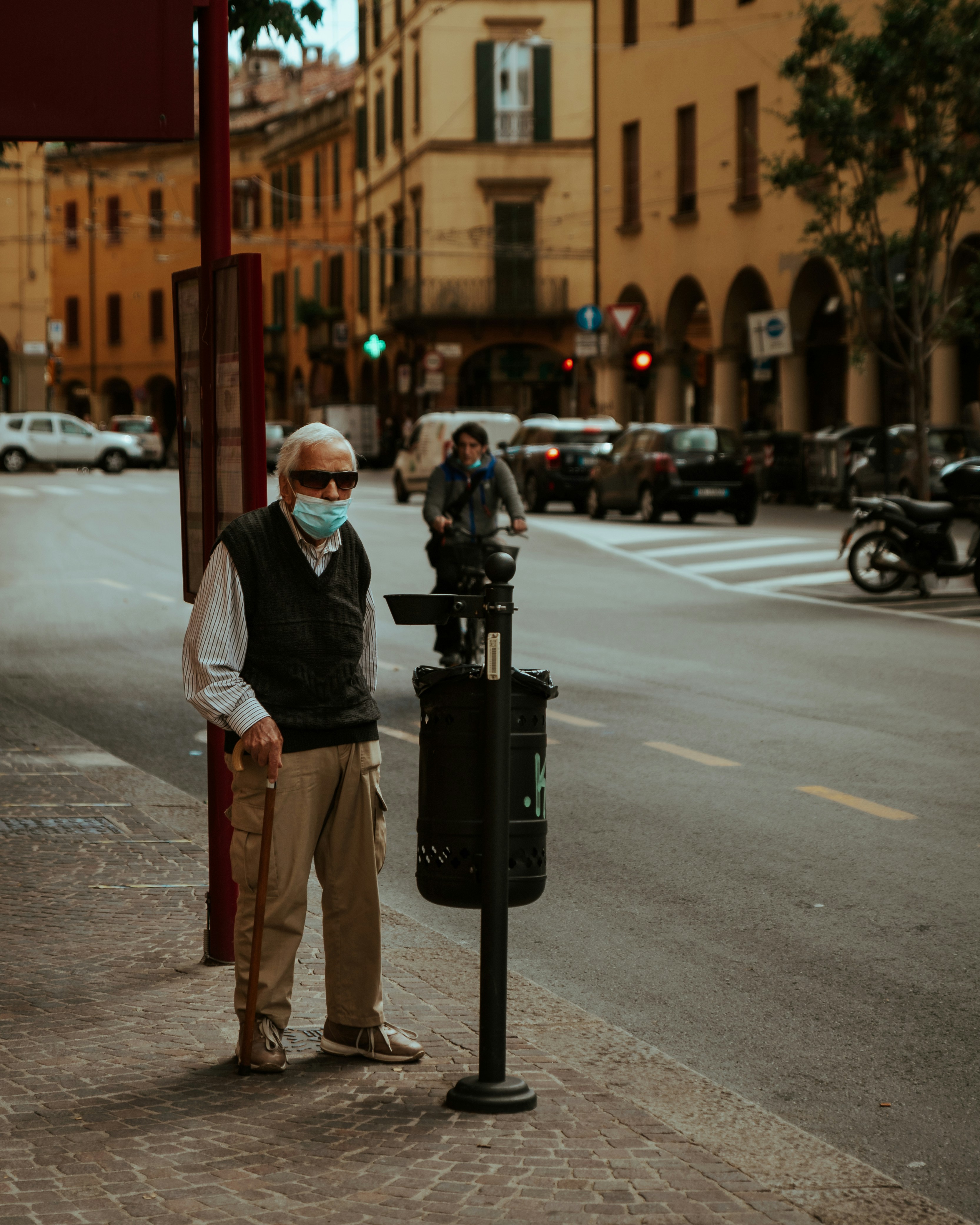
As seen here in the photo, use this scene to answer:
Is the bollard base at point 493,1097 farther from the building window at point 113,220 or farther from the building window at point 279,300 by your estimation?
the building window at point 113,220

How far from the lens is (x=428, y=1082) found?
15.1ft

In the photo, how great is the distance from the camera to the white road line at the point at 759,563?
21.8 m

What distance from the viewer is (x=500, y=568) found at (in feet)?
14.5

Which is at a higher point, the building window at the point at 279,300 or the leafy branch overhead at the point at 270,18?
the building window at the point at 279,300

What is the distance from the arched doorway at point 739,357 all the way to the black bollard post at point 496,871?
111 ft

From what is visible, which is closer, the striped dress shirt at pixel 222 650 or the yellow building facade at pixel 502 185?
the striped dress shirt at pixel 222 650

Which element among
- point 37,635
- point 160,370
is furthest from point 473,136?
point 37,635

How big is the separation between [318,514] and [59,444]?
164 feet

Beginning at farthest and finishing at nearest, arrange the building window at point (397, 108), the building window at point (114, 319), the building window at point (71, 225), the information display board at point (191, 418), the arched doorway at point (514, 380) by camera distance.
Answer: the building window at point (71, 225), the building window at point (114, 319), the building window at point (397, 108), the arched doorway at point (514, 380), the information display board at point (191, 418)

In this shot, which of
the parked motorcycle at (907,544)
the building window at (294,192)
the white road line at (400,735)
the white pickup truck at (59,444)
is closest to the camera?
the white road line at (400,735)

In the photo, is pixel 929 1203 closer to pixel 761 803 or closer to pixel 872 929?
pixel 872 929

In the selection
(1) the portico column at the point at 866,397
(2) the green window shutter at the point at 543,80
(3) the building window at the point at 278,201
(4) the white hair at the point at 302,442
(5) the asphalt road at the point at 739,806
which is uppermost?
(2) the green window shutter at the point at 543,80

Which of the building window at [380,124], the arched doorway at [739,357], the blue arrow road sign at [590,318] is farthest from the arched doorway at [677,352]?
the building window at [380,124]

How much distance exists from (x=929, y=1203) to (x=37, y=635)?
12.6 m
